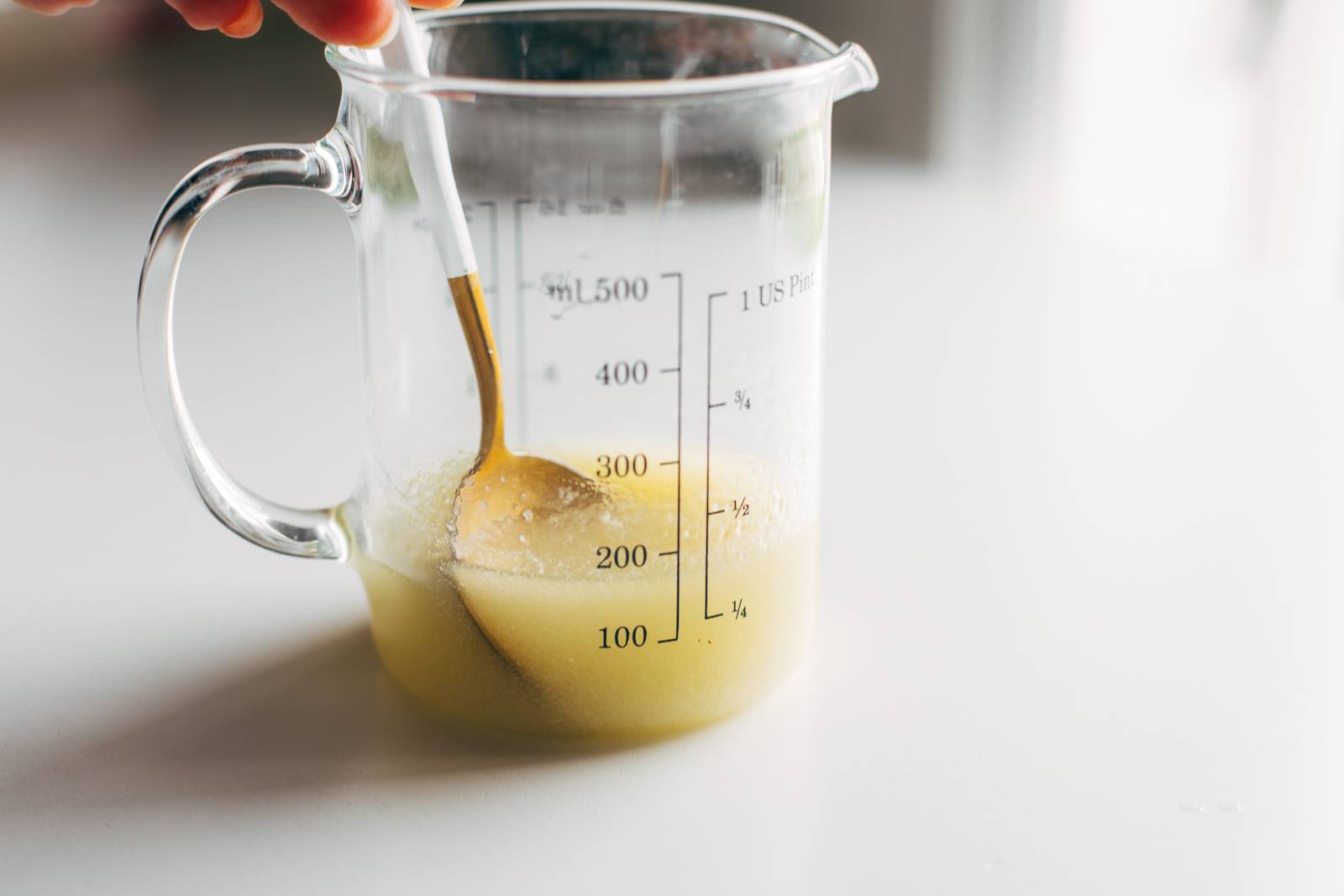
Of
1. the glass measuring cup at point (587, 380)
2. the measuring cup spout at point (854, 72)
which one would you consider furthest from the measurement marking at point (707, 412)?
the measuring cup spout at point (854, 72)

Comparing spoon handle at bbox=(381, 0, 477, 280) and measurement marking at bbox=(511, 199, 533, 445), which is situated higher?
spoon handle at bbox=(381, 0, 477, 280)

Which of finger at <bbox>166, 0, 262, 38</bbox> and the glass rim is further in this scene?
finger at <bbox>166, 0, 262, 38</bbox>

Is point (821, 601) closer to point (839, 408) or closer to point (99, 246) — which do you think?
point (839, 408)

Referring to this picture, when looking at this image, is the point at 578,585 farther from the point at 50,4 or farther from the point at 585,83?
the point at 50,4

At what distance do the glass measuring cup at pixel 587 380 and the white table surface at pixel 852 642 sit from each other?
44 mm

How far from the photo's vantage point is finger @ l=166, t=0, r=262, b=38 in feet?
1.98

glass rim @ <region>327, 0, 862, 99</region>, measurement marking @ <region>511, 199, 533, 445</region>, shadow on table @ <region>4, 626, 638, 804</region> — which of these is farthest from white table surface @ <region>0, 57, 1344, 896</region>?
glass rim @ <region>327, 0, 862, 99</region>

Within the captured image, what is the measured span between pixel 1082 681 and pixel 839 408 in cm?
33

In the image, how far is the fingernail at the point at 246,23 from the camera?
2.01 feet

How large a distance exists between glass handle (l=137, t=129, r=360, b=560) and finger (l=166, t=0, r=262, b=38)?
9cm

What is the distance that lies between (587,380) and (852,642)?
0.20 meters

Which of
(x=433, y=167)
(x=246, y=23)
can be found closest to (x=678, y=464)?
(x=433, y=167)

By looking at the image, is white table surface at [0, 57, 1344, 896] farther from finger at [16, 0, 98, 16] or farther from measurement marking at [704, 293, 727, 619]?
finger at [16, 0, 98, 16]

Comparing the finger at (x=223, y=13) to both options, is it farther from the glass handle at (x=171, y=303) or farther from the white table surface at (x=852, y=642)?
the white table surface at (x=852, y=642)
